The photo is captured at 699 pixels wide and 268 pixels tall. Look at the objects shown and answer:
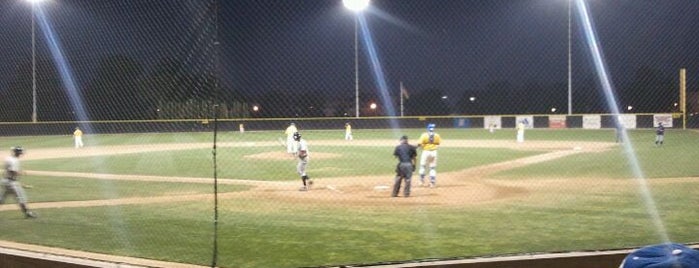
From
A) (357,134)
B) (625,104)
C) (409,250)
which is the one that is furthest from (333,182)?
(357,134)

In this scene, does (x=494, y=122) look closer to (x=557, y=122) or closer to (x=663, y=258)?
(x=557, y=122)

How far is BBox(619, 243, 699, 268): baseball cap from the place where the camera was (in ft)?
→ 6.19

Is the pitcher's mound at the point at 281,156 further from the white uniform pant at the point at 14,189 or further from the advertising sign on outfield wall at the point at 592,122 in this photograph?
the advertising sign on outfield wall at the point at 592,122

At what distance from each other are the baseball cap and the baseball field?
4956 millimetres

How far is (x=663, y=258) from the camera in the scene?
1.92 meters

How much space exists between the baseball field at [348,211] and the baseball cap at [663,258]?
195 inches

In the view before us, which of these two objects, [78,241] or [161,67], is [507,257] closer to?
[78,241]

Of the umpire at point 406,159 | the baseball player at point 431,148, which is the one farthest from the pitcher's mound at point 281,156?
the umpire at point 406,159

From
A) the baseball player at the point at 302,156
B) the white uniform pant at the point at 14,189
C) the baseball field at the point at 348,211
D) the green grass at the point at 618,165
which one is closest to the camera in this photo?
the baseball field at the point at 348,211

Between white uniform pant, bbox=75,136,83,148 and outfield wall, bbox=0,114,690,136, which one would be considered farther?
outfield wall, bbox=0,114,690,136

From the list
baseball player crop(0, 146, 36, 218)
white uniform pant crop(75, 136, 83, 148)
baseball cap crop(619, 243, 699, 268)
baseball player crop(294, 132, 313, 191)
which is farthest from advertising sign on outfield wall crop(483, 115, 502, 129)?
baseball cap crop(619, 243, 699, 268)

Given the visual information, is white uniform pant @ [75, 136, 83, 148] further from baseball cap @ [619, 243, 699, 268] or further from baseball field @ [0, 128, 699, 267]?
baseball cap @ [619, 243, 699, 268]

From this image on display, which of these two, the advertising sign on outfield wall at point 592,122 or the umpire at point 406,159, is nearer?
the umpire at point 406,159

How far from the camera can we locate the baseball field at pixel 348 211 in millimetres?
8703
